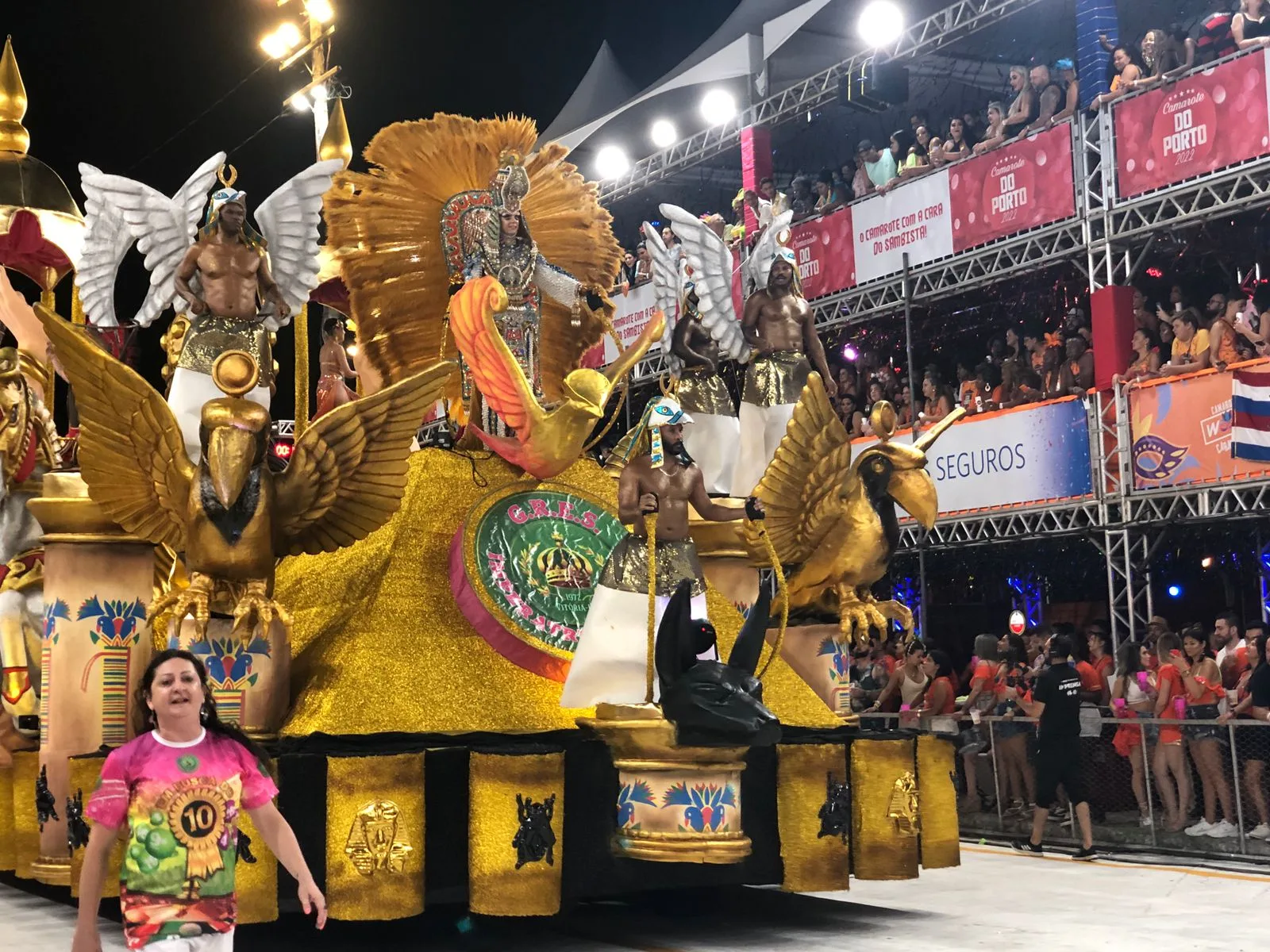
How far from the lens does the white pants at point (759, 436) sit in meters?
8.51

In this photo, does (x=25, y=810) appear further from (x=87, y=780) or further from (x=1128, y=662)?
(x=1128, y=662)

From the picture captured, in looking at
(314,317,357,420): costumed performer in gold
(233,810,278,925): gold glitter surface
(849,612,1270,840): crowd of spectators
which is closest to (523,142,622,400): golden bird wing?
(314,317,357,420): costumed performer in gold

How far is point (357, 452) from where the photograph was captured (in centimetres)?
688

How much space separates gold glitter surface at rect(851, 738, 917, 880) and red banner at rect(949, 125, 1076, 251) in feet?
26.3

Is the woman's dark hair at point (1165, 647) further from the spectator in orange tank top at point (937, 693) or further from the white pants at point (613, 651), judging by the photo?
the white pants at point (613, 651)

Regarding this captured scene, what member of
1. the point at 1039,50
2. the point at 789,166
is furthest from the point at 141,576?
the point at 789,166

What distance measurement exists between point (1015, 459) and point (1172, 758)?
4552 millimetres

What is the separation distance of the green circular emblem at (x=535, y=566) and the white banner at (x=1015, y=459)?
5.71 metres

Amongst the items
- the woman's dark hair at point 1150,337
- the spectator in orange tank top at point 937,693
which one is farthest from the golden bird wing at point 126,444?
the woman's dark hair at point 1150,337

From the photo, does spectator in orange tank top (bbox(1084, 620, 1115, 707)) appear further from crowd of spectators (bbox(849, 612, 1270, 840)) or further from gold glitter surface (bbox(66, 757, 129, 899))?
gold glitter surface (bbox(66, 757, 129, 899))

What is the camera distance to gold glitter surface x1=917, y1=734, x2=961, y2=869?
7.31 m

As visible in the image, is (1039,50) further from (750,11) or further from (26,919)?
(26,919)

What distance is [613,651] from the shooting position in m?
6.74

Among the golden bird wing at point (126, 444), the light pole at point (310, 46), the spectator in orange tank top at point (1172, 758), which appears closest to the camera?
the golden bird wing at point (126, 444)
